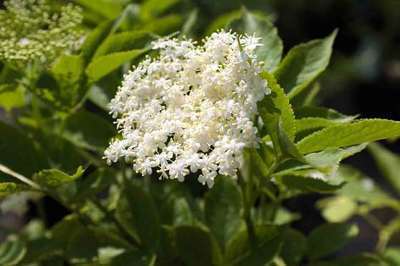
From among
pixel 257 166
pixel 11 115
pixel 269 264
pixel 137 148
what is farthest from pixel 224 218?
pixel 11 115

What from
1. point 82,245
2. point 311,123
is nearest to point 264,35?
Answer: point 311,123

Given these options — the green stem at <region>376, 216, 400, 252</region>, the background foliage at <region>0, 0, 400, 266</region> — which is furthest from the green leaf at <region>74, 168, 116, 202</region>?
the green stem at <region>376, 216, 400, 252</region>

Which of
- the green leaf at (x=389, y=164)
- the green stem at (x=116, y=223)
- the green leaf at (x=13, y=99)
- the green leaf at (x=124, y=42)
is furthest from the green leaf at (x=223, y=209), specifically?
the green leaf at (x=389, y=164)

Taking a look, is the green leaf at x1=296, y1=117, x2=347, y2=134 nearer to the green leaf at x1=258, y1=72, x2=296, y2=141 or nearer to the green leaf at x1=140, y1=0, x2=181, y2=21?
the green leaf at x1=258, y1=72, x2=296, y2=141

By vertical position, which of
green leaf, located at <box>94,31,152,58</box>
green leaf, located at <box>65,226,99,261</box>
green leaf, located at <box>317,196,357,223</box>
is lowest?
green leaf, located at <box>317,196,357,223</box>

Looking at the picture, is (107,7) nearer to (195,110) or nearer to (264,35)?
(264,35)

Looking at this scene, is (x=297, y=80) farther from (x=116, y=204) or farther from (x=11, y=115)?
(x=11, y=115)

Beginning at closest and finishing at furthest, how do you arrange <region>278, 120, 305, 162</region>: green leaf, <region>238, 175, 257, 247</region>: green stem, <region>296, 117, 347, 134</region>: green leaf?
<region>278, 120, 305, 162</region>: green leaf
<region>296, 117, 347, 134</region>: green leaf
<region>238, 175, 257, 247</region>: green stem
